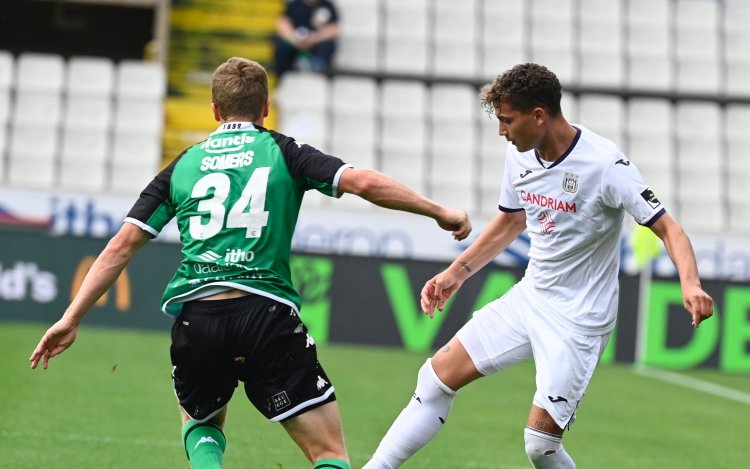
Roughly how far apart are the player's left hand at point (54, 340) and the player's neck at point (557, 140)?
2236 mm

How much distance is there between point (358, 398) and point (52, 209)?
21.0ft

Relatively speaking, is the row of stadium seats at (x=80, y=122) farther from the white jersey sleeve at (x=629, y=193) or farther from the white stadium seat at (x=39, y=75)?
the white jersey sleeve at (x=629, y=193)

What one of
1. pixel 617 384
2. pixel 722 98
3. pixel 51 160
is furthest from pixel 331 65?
pixel 617 384

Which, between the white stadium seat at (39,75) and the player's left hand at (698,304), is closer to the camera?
the player's left hand at (698,304)

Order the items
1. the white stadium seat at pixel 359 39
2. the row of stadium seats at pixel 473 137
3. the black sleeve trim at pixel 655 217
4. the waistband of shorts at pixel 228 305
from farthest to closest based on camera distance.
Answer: the white stadium seat at pixel 359 39, the row of stadium seats at pixel 473 137, the black sleeve trim at pixel 655 217, the waistband of shorts at pixel 228 305

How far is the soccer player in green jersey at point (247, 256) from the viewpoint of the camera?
15.8 feet

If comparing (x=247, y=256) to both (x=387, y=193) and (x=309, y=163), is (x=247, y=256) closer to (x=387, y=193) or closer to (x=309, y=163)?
(x=309, y=163)

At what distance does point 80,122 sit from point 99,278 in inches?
501

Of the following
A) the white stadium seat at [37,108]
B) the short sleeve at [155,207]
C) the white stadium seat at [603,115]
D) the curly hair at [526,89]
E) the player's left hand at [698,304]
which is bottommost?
the player's left hand at [698,304]

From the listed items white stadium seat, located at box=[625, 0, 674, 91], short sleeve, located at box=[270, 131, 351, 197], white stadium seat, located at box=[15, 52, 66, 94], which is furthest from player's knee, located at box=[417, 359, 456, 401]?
white stadium seat, located at box=[625, 0, 674, 91]

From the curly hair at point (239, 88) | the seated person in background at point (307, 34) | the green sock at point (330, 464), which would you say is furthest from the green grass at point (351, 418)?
the seated person in background at point (307, 34)

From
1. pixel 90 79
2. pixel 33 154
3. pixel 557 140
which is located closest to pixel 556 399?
pixel 557 140

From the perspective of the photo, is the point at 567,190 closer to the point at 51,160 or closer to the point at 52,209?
the point at 52,209

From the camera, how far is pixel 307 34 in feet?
57.4
